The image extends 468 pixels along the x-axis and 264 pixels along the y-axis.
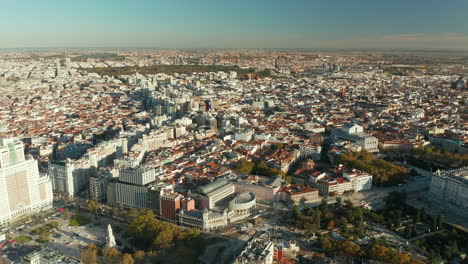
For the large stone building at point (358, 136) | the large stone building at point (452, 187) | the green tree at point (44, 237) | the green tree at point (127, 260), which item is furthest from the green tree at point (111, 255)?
the large stone building at point (358, 136)

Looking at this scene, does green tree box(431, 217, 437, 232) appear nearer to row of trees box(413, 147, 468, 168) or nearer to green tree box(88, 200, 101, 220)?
row of trees box(413, 147, 468, 168)

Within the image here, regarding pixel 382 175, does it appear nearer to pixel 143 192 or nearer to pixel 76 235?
pixel 143 192

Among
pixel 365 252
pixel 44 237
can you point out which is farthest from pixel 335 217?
pixel 44 237

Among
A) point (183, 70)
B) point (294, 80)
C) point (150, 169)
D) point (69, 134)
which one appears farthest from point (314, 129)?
point (183, 70)

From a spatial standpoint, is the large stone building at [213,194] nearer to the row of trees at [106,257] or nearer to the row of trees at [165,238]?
the row of trees at [165,238]

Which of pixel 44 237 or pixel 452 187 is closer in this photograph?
pixel 44 237

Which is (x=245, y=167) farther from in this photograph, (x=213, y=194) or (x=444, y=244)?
(x=444, y=244)

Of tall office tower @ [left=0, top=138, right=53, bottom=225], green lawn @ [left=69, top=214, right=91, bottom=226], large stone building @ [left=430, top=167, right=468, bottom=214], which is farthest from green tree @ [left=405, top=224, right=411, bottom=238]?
tall office tower @ [left=0, top=138, right=53, bottom=225]
